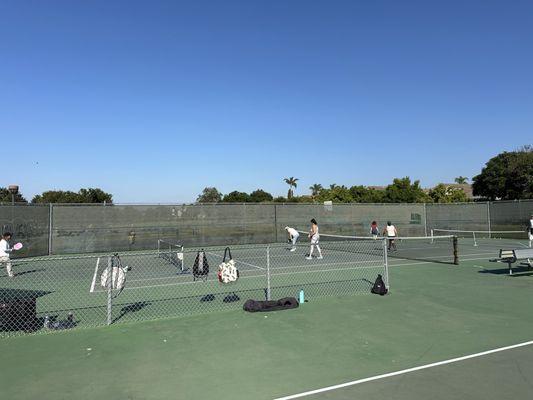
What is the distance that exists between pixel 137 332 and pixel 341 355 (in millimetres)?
3537

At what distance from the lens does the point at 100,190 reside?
8038cm

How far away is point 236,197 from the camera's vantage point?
275 ft

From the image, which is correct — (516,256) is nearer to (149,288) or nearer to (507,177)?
(149,288)

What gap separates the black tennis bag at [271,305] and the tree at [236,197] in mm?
73061

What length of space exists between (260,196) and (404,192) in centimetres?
3075

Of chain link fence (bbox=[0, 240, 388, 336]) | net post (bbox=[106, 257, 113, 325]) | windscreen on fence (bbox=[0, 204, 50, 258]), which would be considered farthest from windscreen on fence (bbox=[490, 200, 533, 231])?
windscreen on fence (bbox=[0, 204, 50, 258])

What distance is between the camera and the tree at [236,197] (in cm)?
8244

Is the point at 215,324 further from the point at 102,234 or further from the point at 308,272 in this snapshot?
the point at 102,234

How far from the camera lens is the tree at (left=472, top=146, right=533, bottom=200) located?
5600 cm

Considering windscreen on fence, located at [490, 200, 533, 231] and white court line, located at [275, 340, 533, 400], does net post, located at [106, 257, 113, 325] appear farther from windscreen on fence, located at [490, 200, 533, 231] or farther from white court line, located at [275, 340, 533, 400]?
windscreen on fence, located at [490, 200, 533, 231]

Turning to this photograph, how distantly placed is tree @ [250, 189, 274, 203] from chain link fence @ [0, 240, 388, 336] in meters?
67.4

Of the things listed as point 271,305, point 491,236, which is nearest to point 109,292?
point 271,305

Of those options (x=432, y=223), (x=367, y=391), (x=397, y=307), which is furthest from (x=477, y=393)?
(x=432, y=223)

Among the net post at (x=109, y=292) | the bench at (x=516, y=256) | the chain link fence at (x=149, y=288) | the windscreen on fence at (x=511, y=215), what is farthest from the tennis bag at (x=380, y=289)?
the windscreen on fence at (x=511, y=215)
